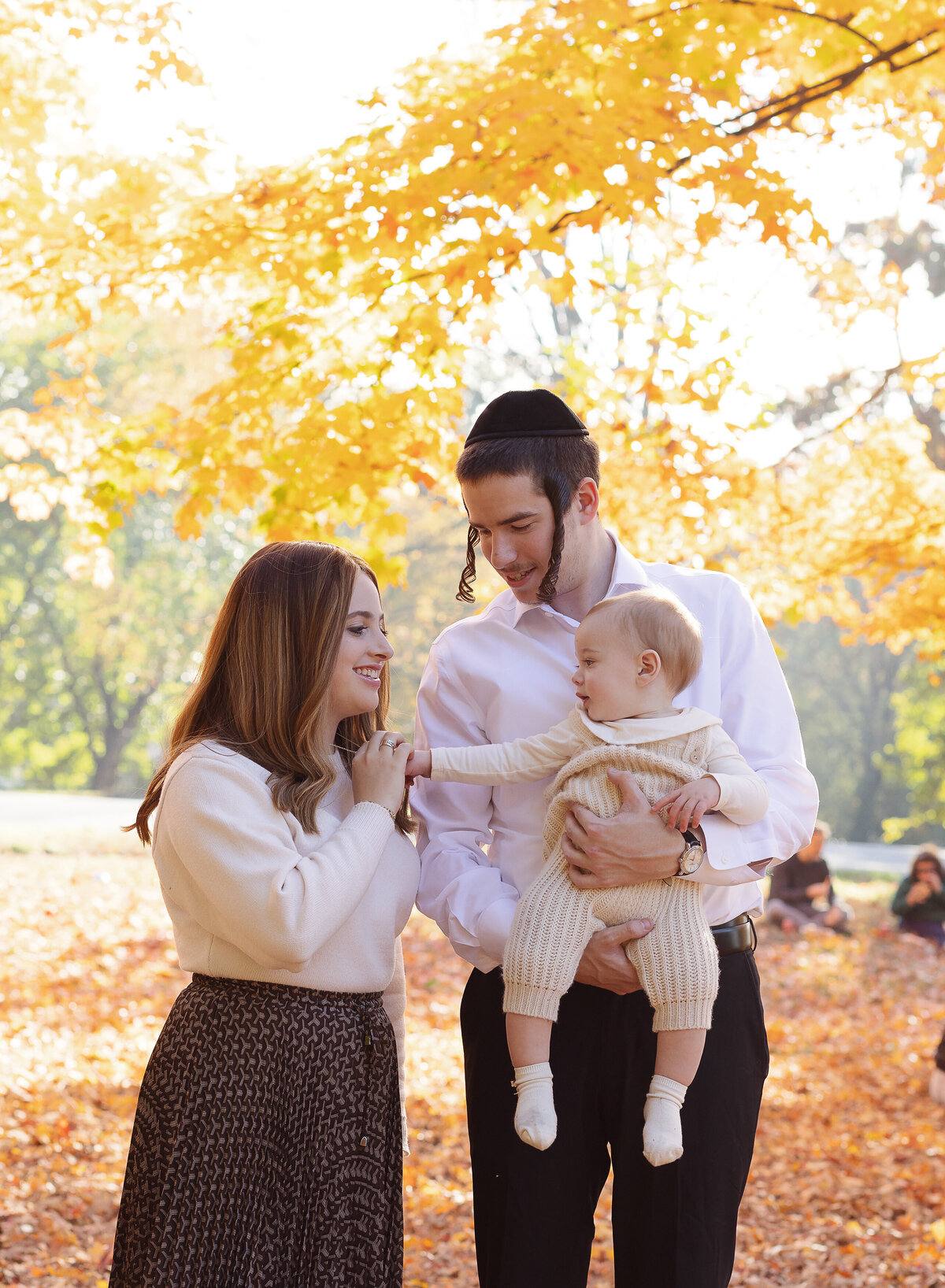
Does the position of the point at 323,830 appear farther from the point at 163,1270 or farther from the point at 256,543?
the point at 256,543

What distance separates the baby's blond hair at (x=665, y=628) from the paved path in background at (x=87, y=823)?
45.7 feet

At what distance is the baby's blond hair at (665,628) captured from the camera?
2.30m

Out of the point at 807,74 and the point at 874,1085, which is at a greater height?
the point at 807,74

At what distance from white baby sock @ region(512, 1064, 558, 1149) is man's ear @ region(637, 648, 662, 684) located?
789 millimetres

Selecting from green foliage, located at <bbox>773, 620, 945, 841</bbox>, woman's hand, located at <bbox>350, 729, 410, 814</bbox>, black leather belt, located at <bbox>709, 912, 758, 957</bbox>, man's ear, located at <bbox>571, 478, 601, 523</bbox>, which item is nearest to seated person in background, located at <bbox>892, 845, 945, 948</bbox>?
black leather belt, located at <bbox>709, 912, 758, 957</bbox>

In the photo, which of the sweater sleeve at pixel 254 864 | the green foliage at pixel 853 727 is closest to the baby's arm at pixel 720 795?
the sweater sleeve at pixel 254 864

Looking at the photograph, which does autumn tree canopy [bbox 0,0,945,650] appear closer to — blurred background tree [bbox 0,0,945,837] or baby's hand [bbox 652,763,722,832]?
blurred background tree [bbox 0,0,945,837]

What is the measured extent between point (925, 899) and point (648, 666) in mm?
10578

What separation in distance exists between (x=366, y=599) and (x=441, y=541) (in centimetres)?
2465

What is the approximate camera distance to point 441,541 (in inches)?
1068

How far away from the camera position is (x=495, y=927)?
7.74ft

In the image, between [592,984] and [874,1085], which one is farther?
[874,1085]

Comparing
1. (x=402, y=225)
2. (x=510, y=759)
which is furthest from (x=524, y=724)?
(x=402, y=225)

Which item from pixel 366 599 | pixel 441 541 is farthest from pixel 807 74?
pixel 441 541
